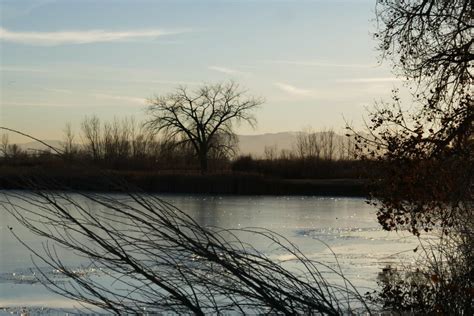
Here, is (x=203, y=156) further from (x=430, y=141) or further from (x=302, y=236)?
(x=430, y=141)

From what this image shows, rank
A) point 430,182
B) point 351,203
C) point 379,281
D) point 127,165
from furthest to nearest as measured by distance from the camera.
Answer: point 127,165, point 351,203, point 379,281, point 430,182

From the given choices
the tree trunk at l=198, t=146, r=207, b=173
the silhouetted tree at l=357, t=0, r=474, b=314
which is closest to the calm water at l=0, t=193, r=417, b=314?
the silhouetted tree at l=357, t=0, r=474, b=314

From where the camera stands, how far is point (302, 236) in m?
19.1

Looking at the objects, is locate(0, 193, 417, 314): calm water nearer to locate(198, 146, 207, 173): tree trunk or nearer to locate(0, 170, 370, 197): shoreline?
locate(0, 170, 370, 197): shoreline

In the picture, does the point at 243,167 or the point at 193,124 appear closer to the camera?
the point at 243,167

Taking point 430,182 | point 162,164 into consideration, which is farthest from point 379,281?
point 162,164

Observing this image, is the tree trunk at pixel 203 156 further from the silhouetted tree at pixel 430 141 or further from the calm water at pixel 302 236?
the silhouetted tree at pixel 430 141

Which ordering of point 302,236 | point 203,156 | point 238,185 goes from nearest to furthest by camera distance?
point 302,236 < point 238,185 < point 203,156

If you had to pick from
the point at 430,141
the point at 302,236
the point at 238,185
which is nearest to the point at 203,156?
the point at 238,185

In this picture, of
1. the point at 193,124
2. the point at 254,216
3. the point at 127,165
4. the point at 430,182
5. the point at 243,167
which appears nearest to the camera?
the point at 430,182

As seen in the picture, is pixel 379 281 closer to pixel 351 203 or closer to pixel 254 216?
pixel 254 216

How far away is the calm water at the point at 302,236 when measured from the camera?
11.6 meters

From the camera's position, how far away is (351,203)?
3475 centimetres

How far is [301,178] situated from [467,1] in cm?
3371
